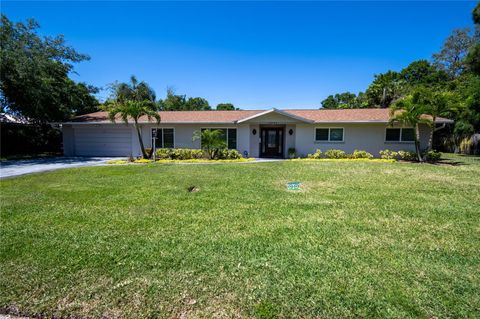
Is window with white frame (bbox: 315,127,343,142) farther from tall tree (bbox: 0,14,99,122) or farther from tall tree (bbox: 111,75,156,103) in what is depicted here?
tall tree (bbox: 111,75,156,103)

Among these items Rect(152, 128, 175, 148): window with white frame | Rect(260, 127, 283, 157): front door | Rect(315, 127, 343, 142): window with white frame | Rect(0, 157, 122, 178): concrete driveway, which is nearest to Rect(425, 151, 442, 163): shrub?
Rect(315, 127, 343, 142): window with white frame

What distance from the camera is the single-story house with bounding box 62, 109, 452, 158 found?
54.3ft

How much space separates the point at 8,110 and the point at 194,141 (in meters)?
14.4

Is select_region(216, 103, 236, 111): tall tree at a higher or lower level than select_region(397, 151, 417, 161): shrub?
higher

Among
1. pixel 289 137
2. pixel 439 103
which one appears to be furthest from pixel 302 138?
pixel 439 103

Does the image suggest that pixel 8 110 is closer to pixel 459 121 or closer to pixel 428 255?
pixel 428 255

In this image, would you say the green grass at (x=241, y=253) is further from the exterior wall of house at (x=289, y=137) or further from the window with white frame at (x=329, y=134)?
the exterior wall of house at (x=289, y=137)

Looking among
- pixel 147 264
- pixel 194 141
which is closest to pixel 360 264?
pixel 147 264

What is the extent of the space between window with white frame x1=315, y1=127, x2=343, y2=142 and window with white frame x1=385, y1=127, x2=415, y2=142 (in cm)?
294

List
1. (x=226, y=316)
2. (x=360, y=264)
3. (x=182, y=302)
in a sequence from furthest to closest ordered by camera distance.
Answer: (x=360, y=264)
(x=182, y=302)
(x=226, y=316)

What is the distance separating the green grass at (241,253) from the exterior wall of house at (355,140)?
955cm

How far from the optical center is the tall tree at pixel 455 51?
30109mm

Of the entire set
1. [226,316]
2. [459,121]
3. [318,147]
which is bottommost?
[226,316]

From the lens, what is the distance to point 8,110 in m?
19.2
